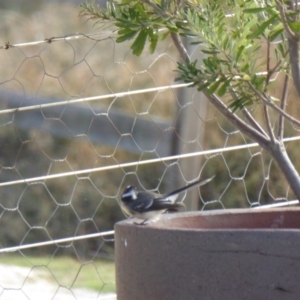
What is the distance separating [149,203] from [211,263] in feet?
2.95

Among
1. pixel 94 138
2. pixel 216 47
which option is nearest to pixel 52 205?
pixel 94 138

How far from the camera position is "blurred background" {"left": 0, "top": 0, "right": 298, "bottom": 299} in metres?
3.24

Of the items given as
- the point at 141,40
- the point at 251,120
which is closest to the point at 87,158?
the point at 251,120

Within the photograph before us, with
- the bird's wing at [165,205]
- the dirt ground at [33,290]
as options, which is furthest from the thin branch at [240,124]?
the dirt ground at [33,290]

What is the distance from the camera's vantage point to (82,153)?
3727 millimetres

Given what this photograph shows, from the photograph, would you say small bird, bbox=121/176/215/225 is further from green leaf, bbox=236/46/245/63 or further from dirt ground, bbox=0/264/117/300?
green leaf, bbox=236/46/245/63

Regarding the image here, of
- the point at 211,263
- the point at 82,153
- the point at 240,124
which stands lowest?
the point at 82,153

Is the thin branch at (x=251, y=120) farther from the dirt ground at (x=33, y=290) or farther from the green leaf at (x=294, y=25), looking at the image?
the dirt ground at (x=33, y=290)

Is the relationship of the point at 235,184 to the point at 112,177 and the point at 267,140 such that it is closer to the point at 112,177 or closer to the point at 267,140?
the point at 112,177

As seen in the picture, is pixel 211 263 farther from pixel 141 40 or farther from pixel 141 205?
pixel 141 205

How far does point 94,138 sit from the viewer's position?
3387 mm

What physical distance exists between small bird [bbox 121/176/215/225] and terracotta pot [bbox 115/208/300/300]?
0.66m

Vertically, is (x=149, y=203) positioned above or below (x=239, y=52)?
below

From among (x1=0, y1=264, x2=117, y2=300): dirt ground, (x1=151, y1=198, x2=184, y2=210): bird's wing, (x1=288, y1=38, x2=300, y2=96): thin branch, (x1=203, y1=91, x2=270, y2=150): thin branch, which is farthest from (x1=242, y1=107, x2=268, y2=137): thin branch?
(x1=0, y1=264, x2=117, y2=300): dirt ground
